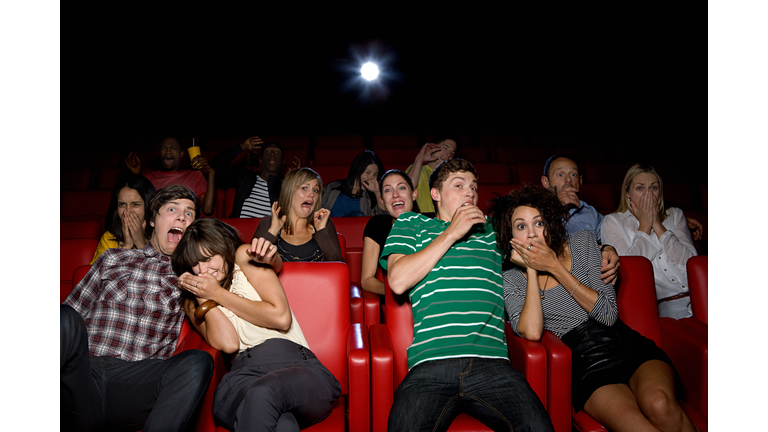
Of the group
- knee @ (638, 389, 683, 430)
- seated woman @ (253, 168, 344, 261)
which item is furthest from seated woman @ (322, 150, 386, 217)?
knee @ (638, 389, 683, 430)

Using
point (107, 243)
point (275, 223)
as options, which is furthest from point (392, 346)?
point (107, 243)

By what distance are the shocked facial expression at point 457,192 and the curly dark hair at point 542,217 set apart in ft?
0.34

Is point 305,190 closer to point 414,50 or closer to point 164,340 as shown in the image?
point 164,340

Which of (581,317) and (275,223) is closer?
(581,317)

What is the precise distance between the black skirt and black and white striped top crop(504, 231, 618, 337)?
0.11 feet

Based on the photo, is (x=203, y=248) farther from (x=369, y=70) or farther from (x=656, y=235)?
(x=369, y=70)

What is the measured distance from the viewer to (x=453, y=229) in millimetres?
1130

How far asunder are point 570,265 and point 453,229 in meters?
0.41

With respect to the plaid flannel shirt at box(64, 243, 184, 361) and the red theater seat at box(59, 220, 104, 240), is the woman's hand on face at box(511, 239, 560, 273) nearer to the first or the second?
the plaid flannel shirt at box(64, 243, 184, 361)

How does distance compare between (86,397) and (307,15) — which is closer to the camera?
(86,397)

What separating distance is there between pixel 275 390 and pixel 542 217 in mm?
858

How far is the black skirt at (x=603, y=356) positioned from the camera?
1.08m

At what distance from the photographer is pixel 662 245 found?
163cm

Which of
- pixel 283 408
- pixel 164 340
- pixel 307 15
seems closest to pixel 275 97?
pixel 307 15
